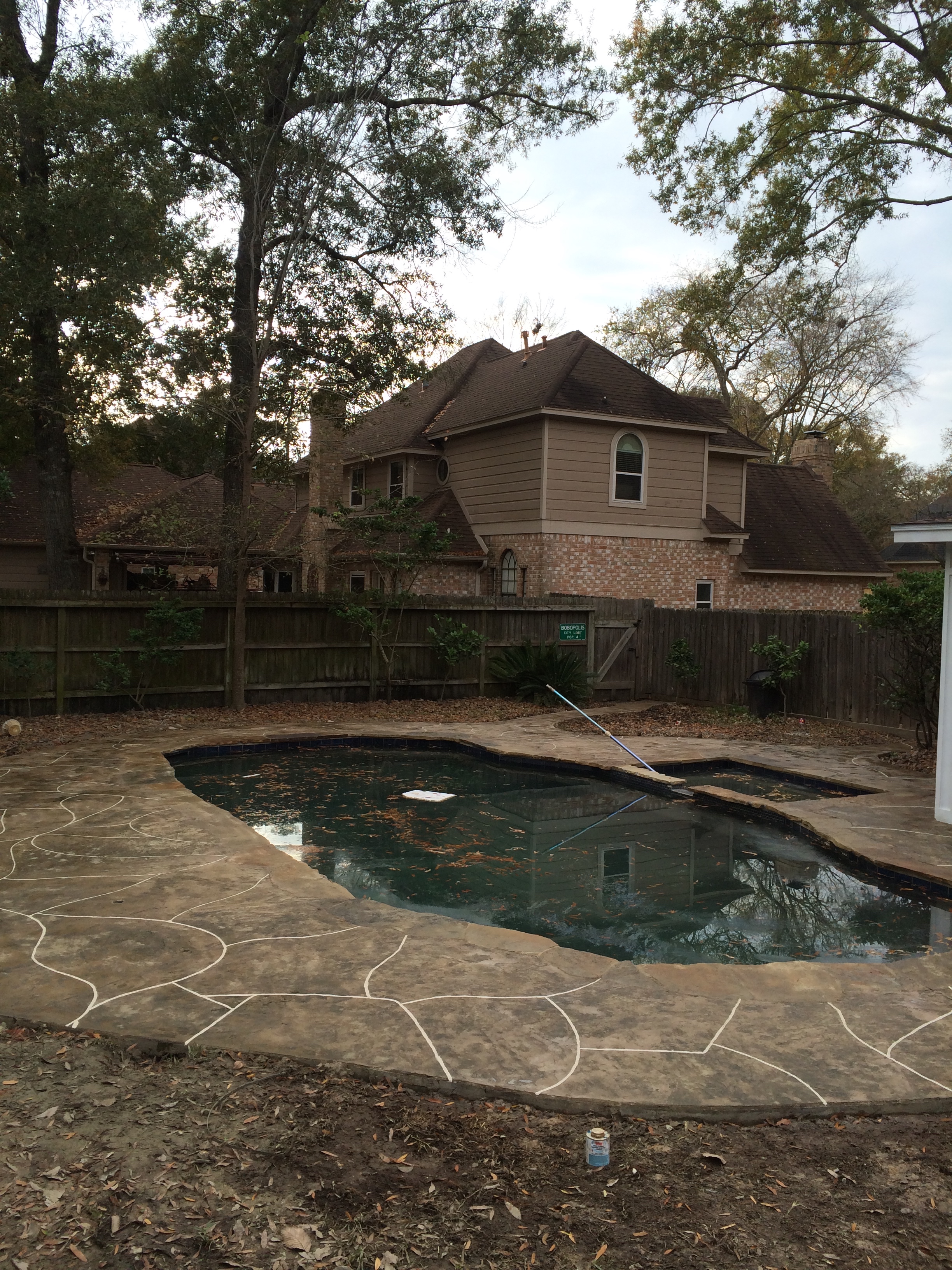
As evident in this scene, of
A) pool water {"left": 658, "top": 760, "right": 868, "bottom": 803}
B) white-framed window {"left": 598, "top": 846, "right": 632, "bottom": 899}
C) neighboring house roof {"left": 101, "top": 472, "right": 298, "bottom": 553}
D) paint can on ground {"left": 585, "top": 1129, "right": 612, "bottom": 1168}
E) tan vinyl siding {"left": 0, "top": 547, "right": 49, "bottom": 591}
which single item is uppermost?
neighboring house roof {"left": 101, "top": 472, "right": 298, "bottom": 553}

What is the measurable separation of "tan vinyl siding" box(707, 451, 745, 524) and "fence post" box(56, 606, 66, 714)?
45.9 ft

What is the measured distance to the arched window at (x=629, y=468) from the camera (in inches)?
726

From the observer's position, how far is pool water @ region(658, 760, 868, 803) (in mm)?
9055

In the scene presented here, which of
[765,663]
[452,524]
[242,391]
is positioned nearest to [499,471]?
[452,524]

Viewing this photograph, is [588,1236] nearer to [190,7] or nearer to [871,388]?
[190,7]

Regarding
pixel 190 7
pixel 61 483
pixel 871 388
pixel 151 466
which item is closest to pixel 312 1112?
pixel 61 483

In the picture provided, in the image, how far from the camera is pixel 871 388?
34.8 meters

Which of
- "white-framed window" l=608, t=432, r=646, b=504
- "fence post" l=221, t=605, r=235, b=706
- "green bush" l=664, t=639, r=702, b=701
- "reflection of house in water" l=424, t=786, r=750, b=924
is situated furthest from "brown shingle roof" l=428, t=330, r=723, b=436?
"reflection of house in water" l=424, t=786, r=750, b=924

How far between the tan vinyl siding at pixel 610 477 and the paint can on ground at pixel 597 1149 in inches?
601

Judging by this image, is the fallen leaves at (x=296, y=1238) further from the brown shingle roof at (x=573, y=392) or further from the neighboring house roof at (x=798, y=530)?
the neighboring house roof at (x=798, y=530)

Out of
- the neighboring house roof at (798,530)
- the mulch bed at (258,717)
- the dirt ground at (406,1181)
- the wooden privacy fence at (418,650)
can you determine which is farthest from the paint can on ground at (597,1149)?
the neighboring house roof at (798,530)

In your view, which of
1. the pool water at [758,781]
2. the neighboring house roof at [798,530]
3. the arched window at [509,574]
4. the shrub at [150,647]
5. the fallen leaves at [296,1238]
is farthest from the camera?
the neighboring house roof at [798,530]

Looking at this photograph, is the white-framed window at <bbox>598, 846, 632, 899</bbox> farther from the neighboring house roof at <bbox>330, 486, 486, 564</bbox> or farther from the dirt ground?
the neighboring house roof at <bbox>330, 486, 486, 564</bbox>

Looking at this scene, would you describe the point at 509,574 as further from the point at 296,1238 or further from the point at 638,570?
the point at 296,1238
